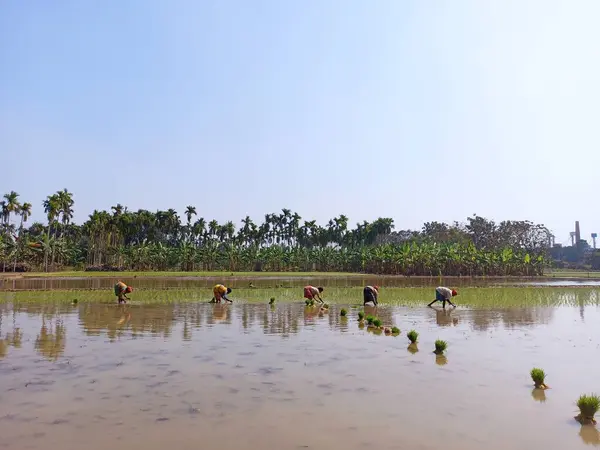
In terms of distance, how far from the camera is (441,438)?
26.5ft

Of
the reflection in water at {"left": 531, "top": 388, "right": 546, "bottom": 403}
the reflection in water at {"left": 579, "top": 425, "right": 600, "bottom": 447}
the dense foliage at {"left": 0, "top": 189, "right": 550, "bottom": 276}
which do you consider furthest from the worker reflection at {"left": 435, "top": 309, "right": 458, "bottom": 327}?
the dense foliage at {"left": 0, "top": 189, "right": 550, "bottom": 276}

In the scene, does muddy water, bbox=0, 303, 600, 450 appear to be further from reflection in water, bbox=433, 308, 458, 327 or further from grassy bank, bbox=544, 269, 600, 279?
grassy bank, bbox=544, 269, 600, 279

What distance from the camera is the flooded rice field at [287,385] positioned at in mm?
8141

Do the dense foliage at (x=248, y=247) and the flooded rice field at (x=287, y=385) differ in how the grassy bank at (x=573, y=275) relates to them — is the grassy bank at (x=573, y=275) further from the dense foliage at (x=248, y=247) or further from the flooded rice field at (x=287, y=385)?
the flooded rice field at (x=287, y=385)

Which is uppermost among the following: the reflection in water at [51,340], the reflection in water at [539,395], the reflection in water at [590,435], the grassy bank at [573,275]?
the reflection in water at [51,340]

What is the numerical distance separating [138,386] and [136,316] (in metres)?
12.9

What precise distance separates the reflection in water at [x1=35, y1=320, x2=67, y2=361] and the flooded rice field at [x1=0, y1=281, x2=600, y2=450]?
0.24 feet

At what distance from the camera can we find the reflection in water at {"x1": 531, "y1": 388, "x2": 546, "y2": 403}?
33.6 ft

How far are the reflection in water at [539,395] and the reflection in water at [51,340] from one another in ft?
38.8

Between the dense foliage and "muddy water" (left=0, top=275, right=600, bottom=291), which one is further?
the dense foliage

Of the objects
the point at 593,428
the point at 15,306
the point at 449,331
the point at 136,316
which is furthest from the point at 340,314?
the point at 15,306

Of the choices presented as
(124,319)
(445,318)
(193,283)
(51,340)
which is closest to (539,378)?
(445,318)

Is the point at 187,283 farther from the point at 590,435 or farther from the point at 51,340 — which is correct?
the point at 590,435

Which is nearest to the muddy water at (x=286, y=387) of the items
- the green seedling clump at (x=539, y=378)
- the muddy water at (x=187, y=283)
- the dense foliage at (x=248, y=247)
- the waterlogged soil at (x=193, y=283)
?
the green seedling clump at (x=539, y=378)
